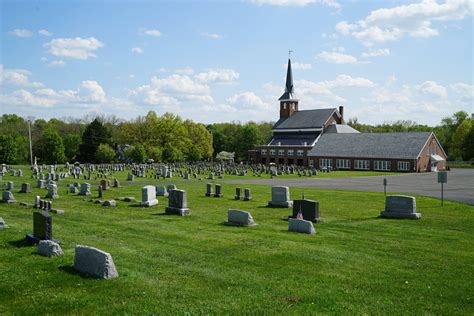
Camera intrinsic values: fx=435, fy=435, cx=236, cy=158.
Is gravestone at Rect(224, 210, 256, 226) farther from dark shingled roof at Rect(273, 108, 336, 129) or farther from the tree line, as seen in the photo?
dark shingled roof at Rect(273, 108, 336, 129)

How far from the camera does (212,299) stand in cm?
852

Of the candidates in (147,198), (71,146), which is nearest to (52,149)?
(71,146)

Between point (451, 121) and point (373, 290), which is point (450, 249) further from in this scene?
point (451, 121)

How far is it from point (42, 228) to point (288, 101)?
284 ft

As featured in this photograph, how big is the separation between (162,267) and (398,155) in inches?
2426

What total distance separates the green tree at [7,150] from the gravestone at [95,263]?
7669 centimetres

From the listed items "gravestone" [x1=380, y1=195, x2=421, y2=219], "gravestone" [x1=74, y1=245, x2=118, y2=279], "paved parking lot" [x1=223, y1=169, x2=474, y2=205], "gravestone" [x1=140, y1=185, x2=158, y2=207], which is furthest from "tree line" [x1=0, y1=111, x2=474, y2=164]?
"gravestone" [x1=74, y1=245, x2=118, y2=279]

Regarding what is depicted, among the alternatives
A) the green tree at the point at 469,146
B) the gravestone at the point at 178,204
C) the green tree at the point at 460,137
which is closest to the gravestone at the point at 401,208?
the gravestone at the point at 178,204

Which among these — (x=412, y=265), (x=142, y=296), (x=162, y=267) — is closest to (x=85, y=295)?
(x=142, y=296)

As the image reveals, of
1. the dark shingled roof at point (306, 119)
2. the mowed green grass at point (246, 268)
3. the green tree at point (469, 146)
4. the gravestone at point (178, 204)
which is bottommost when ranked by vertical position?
the mowed green grass at point (246, 268)

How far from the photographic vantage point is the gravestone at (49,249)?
1134 cm

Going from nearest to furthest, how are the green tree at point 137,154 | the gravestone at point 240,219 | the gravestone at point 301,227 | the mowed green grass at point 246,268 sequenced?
the mowed green grass at point 246,268, the gravestone at point 301,227, the gravestone at point 240,219, the green tree at point 137,154

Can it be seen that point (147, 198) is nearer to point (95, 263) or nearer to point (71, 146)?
point (95, 263)

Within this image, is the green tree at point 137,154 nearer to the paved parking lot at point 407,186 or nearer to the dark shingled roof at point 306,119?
the dark shingled roof at point 306,119
